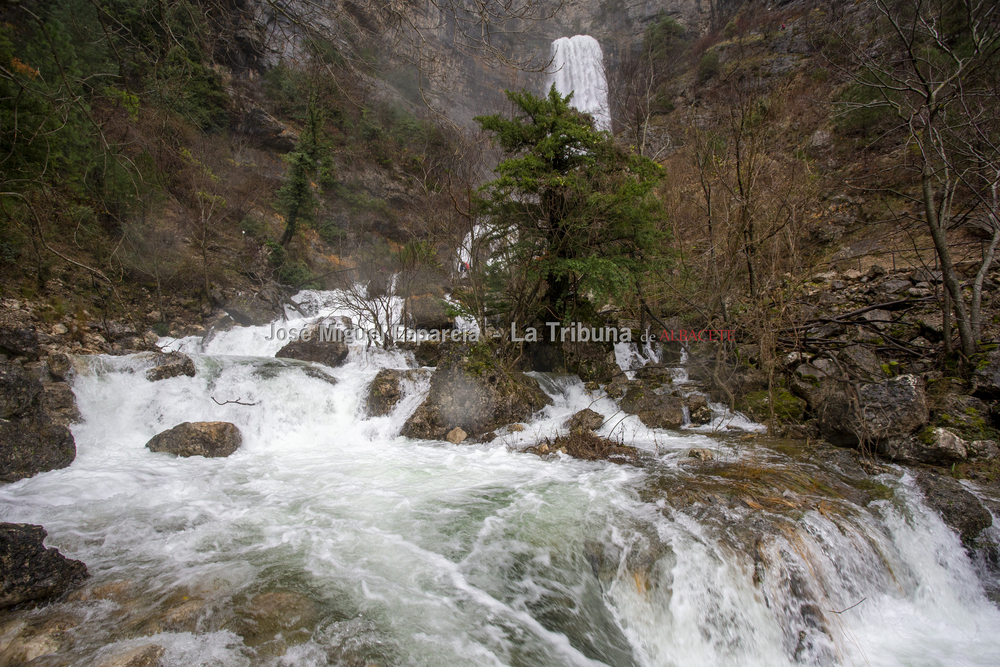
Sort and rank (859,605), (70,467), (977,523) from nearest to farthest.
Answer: (859,605), (977,523), (70,467)

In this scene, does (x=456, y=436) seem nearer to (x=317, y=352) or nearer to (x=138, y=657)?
(x=138, y=657)

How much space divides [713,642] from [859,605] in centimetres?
134

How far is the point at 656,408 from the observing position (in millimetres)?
7766

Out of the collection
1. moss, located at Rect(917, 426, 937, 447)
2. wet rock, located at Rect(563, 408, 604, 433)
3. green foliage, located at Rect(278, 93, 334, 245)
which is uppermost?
green foliage, located at Rect(278, 93, 334, 245)

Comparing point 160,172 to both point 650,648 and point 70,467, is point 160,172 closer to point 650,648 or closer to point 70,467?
point 70,467

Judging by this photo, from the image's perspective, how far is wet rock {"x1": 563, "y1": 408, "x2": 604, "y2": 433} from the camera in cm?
729

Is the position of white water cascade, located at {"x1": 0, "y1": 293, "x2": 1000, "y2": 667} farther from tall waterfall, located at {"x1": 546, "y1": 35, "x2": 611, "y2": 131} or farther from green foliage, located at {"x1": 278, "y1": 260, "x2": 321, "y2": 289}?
tall waterfall, located at {"x1": 546, "y1": 35, "x2": 611, "y2": 131}

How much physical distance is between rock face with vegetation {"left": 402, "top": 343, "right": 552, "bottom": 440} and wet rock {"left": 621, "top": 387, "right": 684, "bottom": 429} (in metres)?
1.85

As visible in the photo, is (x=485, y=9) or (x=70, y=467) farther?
(x=70, y=467)

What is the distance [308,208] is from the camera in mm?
18969

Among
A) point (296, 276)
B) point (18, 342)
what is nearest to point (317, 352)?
point (18, 342)

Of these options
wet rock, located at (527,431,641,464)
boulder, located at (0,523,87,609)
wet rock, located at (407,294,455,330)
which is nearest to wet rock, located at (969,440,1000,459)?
wet rock, located at (527,431,641,464)

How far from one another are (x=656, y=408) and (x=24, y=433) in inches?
358

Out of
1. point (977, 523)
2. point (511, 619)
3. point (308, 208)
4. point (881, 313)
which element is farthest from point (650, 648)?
point (308, 208)
